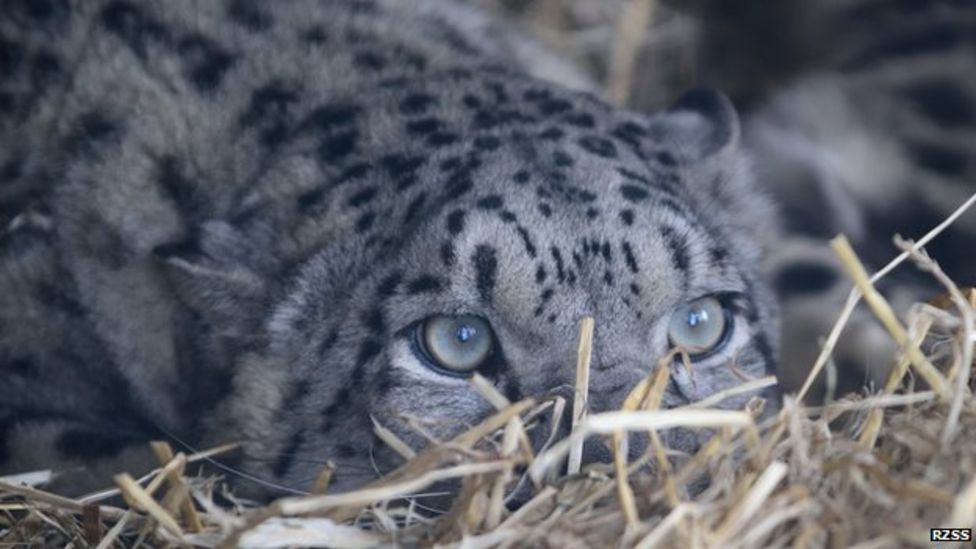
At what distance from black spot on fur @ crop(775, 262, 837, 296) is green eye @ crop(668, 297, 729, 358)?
1350 millimetres

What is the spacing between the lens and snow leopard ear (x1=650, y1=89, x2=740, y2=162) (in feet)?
14.4

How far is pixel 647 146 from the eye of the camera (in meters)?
4.20

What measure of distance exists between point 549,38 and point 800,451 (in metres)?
3.87

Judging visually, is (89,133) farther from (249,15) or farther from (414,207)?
(414,207)

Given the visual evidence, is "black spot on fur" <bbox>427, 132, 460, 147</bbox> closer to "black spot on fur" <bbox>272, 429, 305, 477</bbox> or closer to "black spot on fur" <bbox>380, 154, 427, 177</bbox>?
"black spot on fur" <bbox>380, 154, 427, 177</bbox>

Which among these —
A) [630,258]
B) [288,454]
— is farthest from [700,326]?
[288,454]

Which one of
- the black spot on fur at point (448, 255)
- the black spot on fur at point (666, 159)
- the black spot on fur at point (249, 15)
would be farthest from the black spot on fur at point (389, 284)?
the black spot on fur at point (249, 15)

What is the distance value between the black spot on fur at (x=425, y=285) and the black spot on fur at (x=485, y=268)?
0.09 m

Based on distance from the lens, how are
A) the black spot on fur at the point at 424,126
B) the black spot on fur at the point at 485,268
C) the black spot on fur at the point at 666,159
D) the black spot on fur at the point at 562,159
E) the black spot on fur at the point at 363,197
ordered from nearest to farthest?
the black spot on fur at the point at 485,268, the black spot on fur at the point at 562,159, the black spot on fur at the point at 363,197, the black spot on fur at the point at 424,126, the black spot on fur at the point at 666,159

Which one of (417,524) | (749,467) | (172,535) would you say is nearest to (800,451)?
(749,467)

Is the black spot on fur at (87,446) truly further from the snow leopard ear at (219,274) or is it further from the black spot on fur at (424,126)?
the black spot on fur at (424,126)

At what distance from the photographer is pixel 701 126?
14.7 feet

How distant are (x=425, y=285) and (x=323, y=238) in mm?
397

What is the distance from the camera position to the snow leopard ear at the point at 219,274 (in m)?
3.94
